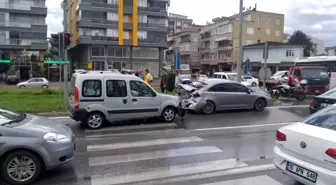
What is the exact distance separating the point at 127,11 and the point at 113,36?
17.5 feet

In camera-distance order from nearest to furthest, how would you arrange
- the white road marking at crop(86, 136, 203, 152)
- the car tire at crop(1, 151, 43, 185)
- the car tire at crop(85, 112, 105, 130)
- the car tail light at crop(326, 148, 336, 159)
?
the car tail light at crop(326, 148, 336, 159), the car tire at crop(1, 151, 43, 185), the white road marking at crop(86, 136, 203, 152), the car tire at crop(85, 112, 105, 130)

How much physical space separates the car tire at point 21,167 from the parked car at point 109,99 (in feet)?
14.4

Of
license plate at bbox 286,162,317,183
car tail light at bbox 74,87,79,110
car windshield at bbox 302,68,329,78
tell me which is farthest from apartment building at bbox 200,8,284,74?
license plate at bbox 286,162,317,183

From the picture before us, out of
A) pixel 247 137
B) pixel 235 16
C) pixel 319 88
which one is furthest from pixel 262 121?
pixel 235 16

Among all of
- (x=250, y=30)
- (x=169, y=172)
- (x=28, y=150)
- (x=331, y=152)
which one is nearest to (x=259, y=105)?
(x=169, y=172)

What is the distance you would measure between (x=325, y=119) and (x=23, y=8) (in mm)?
53673

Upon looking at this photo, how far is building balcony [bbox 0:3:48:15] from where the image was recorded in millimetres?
48438

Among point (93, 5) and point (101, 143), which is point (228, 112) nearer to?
point (101, 143)

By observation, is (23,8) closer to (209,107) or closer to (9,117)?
(209,107)

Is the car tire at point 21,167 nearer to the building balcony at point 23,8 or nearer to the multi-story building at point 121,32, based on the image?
the multi-story building at point 121,32

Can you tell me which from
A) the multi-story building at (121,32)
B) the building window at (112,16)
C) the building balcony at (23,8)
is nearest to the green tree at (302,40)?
the multi-story building at (121,32)

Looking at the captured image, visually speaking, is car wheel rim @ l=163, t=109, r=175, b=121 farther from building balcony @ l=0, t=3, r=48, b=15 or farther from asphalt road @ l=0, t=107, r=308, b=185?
building balcony @ l=0, t=3, r=48, b=15

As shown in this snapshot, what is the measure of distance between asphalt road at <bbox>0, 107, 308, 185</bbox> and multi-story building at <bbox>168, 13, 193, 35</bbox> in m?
106

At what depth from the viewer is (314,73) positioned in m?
20.3
